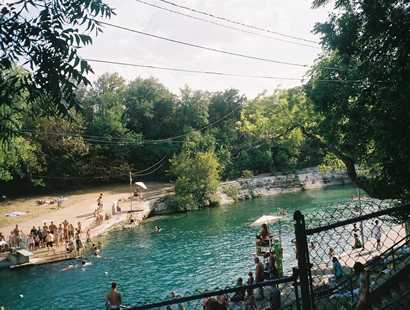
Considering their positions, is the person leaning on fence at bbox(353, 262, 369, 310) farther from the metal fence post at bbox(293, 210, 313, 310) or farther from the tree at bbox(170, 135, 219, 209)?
the tree at bbox(170, 135, 219, 209)

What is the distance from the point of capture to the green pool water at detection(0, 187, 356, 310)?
21.7 m

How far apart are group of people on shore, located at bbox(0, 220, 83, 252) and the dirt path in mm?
3118

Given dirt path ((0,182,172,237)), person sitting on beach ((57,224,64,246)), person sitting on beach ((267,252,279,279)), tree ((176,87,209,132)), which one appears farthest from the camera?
tree ((176,87,209,132))

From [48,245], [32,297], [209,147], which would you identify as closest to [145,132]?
[209,147]

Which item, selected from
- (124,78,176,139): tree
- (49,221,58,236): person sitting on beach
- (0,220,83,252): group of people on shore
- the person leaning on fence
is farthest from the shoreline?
the person leaning on fence

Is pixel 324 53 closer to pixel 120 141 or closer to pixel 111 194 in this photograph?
pixel 111 194

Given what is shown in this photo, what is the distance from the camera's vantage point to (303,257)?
3881 mm

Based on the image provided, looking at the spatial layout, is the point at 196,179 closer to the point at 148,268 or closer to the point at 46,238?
the point at 46,238

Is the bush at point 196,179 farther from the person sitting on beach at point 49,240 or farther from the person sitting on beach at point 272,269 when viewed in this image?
the person sitting on beach at point 272,269

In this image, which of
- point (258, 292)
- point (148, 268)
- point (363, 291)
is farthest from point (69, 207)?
point (363, 291)

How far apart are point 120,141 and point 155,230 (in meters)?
21.7

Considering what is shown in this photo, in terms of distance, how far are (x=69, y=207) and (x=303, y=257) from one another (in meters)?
43.0

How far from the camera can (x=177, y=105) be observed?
63.8 metres

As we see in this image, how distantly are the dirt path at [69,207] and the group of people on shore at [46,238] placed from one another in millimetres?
3118
